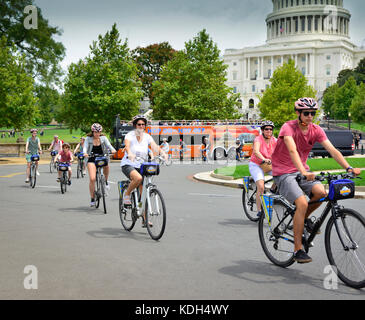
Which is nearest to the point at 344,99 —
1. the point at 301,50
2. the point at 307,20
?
the point at 301,50

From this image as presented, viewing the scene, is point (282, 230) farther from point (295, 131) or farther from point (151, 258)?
point (151, 258)

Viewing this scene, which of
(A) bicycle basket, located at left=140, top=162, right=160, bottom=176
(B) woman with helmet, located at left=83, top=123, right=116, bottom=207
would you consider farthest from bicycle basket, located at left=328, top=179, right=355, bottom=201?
(B) woman with helmet, located at left=83, top=123, right=116, bottom=207

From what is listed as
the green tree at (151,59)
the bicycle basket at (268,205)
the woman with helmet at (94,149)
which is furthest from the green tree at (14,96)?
the green tree at (151,59)

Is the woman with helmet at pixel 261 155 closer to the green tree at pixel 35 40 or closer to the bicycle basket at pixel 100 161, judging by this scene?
the bicycle basket at pixel 100 161

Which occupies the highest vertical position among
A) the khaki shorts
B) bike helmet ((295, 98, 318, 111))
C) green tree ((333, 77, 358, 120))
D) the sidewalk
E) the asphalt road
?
green tree ((333, 77, 358, 120))

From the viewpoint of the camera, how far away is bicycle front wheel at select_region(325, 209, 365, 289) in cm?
526

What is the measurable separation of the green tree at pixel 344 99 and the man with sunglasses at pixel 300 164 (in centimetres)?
9945

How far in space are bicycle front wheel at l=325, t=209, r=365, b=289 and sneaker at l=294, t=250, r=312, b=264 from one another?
0.74 ft

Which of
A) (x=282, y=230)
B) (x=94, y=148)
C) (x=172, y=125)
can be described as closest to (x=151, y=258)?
(x=282, y=230)

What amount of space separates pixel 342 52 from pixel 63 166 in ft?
468

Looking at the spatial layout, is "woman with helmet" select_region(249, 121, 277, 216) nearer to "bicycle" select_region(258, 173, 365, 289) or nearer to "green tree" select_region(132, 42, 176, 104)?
"bicycle" select_region(258, 173, 365, 289)

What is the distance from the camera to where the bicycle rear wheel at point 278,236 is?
6148 mm

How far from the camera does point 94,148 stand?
37.8ft

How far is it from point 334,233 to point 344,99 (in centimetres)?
10219
